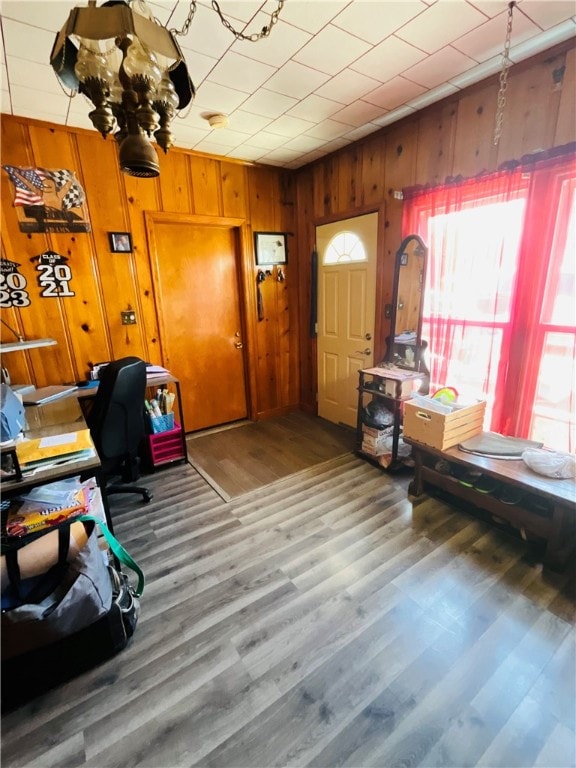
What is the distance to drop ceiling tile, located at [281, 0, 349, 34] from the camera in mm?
1572

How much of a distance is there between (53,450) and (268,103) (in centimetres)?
251

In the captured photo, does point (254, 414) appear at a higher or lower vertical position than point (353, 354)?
lower

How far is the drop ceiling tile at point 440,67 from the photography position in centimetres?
197

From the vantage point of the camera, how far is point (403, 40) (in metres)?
1.83

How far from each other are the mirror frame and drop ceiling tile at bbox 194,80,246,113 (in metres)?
1.52

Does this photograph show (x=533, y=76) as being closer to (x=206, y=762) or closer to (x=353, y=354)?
(x=353, y=354)

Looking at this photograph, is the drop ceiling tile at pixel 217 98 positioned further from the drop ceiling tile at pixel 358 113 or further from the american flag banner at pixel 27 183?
the american flag banner at pixel 27 183

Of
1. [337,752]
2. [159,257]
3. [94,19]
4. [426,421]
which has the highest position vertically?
[94,19]

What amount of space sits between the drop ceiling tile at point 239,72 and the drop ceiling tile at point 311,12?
35 centimetres

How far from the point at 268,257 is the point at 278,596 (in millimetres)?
3153

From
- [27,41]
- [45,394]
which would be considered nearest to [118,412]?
[45,394]

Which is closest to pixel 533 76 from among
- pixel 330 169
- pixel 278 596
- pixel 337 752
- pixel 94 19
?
pixel 330 169

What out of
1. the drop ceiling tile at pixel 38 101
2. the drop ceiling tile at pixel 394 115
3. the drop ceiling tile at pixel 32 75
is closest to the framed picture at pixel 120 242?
the drop ceiling tile at pixel 38 101

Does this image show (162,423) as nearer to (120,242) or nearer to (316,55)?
(120,242)
